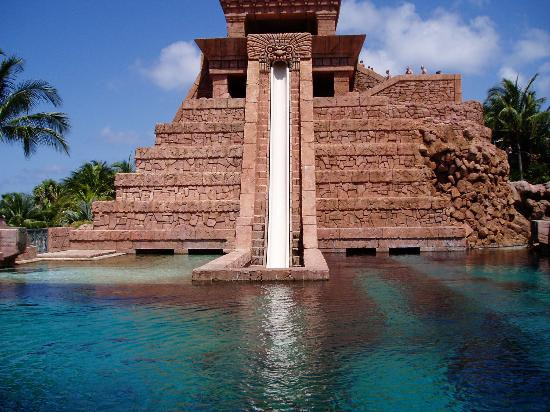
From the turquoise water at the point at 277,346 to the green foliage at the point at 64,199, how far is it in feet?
44.2

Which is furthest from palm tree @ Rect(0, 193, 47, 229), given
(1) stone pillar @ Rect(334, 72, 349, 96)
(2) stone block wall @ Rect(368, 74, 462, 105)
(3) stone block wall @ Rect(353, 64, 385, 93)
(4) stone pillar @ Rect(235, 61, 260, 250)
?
(3) stone block wall @ Rect(353, 64, 385, 93)

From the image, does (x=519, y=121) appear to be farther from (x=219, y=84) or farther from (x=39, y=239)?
(x=39, y=239)

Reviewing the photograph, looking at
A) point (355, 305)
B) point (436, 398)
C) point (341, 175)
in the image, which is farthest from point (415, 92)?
point (436, 398)

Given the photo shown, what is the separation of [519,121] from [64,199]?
27.9 meters

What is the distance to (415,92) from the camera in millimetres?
21641

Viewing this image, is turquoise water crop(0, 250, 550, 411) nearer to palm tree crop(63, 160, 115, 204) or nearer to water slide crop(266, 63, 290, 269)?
water slide crop(266, 63, 290, 269)

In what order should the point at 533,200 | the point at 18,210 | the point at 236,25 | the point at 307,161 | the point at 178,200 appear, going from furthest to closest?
the point at 236,25, the point at 18,210, the point at 533,200, the point at 178,200, the point at 307,161

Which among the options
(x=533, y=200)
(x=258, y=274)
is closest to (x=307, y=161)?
(x=258, y=274)

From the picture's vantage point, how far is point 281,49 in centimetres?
1928

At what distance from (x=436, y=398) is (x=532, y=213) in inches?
754

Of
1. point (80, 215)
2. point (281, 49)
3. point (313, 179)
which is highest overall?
point (281, 49)

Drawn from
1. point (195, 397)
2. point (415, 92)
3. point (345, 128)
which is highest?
point (415, 92)

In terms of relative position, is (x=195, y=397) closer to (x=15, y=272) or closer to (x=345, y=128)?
(x=15, y=272)

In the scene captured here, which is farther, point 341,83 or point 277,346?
point 341,83
